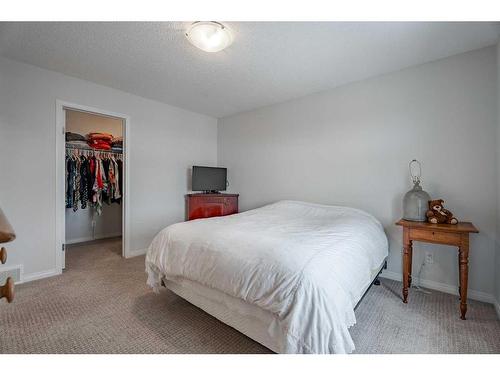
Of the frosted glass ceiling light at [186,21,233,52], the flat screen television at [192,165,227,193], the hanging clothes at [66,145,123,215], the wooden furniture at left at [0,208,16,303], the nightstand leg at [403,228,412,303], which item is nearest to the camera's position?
the wooden furniture at left at [0,208,16,303]

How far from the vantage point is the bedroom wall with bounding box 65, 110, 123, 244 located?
3906mm

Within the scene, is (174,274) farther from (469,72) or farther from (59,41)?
(469,72)

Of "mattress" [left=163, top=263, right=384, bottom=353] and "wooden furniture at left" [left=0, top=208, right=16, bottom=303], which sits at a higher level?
"wooden furniture at left" [left=0, top=208, right=16, bottom=303]

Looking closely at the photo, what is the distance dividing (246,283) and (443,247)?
82.2 inches

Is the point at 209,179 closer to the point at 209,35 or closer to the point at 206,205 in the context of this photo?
the point at 206,205

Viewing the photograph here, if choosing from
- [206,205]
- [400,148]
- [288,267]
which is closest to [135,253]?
[206,205]

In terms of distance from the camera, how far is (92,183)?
3.71 metres

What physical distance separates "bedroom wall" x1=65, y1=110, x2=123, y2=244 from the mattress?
127 inches

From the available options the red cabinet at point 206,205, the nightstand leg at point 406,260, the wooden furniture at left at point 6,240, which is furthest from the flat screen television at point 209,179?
the wooden furniture at left at point 6,240

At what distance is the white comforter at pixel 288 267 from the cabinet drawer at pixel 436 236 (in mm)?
283

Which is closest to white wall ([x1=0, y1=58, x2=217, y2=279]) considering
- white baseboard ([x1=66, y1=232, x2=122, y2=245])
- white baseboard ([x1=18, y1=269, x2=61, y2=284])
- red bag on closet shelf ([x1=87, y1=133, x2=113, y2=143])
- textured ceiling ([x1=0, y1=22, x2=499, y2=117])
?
white baseboard ([x1=18, y1=269, x2=61, y2=284])

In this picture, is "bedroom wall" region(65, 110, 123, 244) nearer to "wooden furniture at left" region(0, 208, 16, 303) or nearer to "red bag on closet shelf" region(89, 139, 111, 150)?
"red bag on closet shelf" region(89, 139, 111, 150)

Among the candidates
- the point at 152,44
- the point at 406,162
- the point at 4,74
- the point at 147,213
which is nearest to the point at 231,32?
the point at 152,44

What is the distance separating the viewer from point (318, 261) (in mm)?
1218
